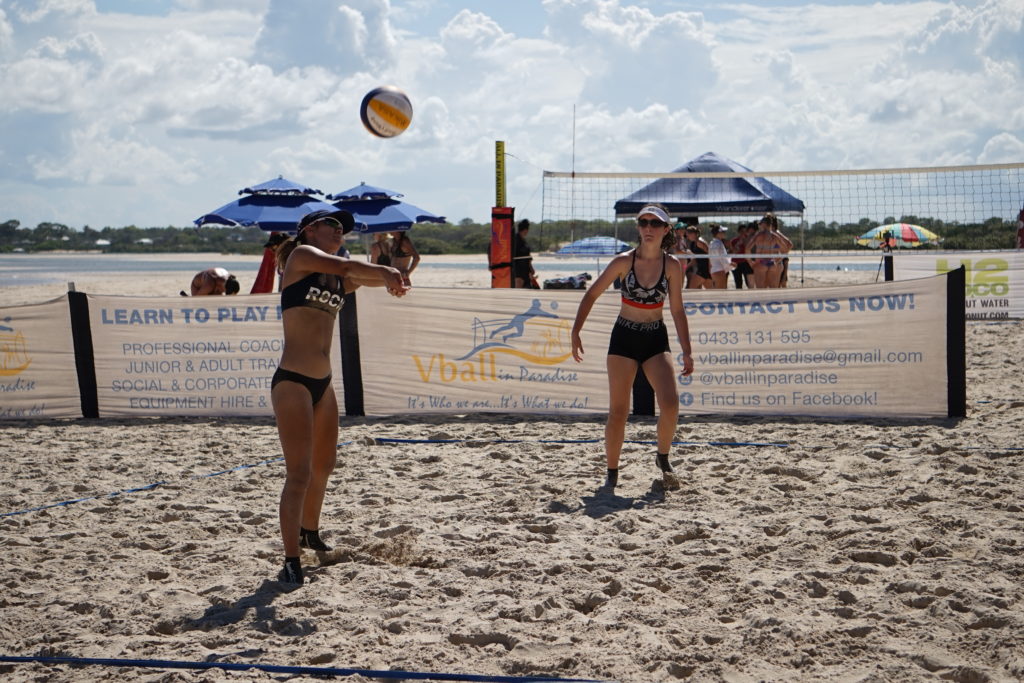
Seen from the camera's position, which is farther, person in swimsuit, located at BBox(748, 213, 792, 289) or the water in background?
the water in background

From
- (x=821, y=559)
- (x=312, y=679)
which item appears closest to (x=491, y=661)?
(x=312, y=679)

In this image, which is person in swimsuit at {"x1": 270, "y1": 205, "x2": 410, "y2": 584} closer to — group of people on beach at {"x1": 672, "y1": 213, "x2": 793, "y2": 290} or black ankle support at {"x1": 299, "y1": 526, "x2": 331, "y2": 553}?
black ankle support at {"x1": 299, "y1": 526, "x2": 331, "y2": 553}

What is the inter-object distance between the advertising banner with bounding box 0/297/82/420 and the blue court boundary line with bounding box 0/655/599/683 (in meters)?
5.13

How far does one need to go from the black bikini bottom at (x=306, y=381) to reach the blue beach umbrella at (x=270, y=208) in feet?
36.8

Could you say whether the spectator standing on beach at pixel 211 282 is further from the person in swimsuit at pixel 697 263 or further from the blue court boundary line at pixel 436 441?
the person in swimsuit at pixel 697 263

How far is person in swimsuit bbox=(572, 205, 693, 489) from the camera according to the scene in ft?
17.5

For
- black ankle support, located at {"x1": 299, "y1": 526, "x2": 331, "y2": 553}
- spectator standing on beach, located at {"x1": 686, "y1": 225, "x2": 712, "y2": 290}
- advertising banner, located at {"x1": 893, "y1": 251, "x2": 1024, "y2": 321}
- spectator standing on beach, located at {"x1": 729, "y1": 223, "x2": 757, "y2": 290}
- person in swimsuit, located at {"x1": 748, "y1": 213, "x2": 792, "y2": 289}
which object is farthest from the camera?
spectator standing on beach, located at {"x1": 729, "y1": 223, "x2": 757, "y2": 290}


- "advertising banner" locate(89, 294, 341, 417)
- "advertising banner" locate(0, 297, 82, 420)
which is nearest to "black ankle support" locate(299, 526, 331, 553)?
"advertising banner" locate(89, 294, 341, 417)

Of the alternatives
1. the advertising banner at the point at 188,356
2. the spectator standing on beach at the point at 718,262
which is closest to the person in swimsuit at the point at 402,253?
the spectator standing on beach at the point at 718,262

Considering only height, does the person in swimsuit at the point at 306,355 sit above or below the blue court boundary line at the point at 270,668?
above

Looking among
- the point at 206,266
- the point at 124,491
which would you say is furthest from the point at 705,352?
the point at 206,266

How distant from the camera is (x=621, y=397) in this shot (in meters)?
5.41

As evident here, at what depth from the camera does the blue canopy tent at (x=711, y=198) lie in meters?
16.4

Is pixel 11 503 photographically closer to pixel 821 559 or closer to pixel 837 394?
pixel 821 559
